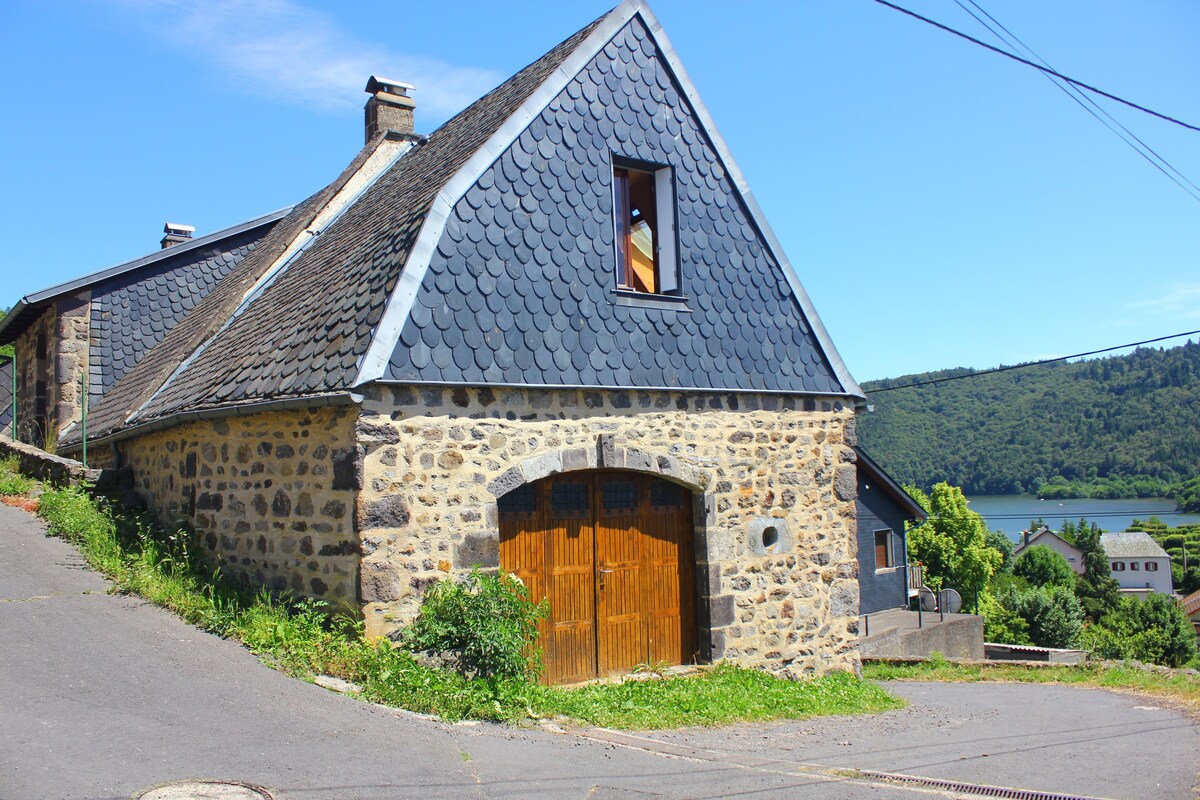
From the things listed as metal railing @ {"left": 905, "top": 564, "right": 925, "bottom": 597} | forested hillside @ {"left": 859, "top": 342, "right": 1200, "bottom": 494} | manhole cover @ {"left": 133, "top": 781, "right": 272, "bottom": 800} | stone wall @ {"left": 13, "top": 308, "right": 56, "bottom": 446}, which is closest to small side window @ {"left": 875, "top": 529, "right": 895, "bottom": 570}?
metal railing @ {"left": 905, "top": 564, "right": 925, "bottom": 597}

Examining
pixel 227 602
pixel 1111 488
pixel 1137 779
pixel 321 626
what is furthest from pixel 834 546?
pixel 1111 488

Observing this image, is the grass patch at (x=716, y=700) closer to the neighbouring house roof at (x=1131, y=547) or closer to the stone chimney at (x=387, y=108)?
the stone chimney at (x=387, y=108)

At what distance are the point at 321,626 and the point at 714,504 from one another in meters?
4.21

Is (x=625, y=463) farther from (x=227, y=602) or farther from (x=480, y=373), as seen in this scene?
(x=227, y=602)

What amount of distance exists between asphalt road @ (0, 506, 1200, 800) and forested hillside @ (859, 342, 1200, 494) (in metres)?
95.2

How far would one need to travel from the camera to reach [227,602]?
8.05 meters

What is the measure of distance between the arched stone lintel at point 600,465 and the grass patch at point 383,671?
5.88 ft

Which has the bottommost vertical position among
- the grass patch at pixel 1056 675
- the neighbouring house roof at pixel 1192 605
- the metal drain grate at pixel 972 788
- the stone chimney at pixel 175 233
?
the neighbouring house roof at pixel 1192 605

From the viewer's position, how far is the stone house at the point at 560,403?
777 cm

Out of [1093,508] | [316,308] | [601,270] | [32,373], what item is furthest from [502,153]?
[1093,508]

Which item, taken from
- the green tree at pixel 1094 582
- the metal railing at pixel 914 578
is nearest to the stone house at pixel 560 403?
the metal railing at pixel 914 578

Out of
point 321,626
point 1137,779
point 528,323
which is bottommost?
point 1137,779

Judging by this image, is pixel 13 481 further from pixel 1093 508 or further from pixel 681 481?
pixel 1093 508

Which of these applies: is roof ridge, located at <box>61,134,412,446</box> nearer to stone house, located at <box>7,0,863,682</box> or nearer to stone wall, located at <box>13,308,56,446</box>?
stone house, located at <box>7,0,863,682</box>
